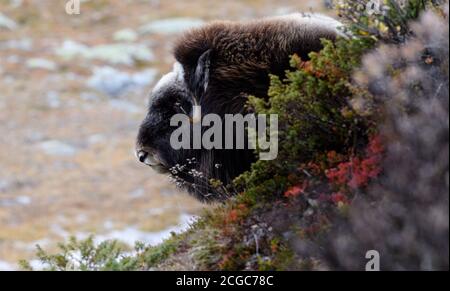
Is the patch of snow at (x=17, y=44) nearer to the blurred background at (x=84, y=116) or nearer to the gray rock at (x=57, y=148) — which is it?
the blurred background at (x=84, y=116)

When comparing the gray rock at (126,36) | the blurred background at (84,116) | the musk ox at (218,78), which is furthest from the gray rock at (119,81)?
the musk ox at (218,78)

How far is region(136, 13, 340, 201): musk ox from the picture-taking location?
477 centimetres

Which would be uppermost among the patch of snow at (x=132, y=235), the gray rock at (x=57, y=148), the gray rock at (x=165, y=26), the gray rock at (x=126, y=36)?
the gray rock at (x=165, y=26)

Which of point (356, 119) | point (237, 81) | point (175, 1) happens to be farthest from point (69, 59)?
point (356, 119)

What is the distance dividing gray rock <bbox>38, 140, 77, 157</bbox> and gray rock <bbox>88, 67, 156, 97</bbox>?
322cm

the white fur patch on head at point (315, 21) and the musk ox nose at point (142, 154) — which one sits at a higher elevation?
the white fur patch on head at point (315, 21)

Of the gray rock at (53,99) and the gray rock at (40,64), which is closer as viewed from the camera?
the gray rock at (53,99)

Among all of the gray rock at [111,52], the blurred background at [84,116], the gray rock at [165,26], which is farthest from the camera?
the gray rock at [165,26]

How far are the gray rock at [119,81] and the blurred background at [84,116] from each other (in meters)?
0.03

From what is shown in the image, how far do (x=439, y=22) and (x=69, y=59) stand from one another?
2080 cm

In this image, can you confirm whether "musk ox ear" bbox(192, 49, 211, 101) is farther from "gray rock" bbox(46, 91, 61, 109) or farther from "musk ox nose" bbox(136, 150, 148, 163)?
"gray rock" bbox(46, 91, 61, 109)

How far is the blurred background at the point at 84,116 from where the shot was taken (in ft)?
48.5

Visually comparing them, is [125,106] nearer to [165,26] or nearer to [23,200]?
[165,26]

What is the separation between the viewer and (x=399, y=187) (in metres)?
2.85
